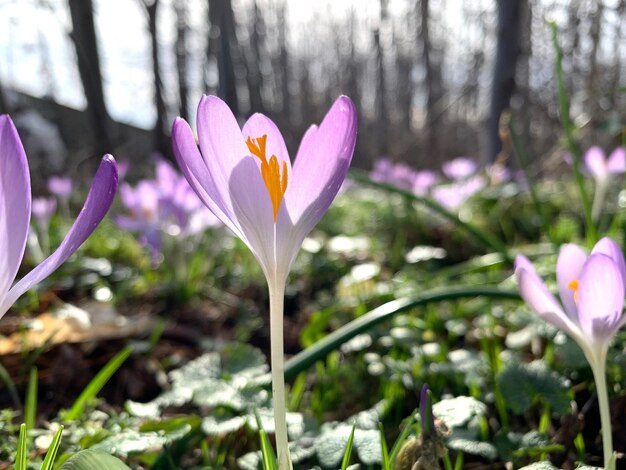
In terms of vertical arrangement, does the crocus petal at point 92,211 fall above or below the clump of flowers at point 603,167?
below

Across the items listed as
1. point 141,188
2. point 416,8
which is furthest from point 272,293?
point 416,8

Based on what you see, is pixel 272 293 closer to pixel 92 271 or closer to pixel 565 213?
pixel 92 271

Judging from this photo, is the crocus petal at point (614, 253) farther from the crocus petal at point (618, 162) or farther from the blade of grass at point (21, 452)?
the crocus petal at point (618, 162)

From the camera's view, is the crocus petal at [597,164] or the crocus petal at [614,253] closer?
the crocus petal at [614,253]

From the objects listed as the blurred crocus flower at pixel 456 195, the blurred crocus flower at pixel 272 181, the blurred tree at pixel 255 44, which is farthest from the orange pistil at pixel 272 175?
the blurred tree at pixel 255 44

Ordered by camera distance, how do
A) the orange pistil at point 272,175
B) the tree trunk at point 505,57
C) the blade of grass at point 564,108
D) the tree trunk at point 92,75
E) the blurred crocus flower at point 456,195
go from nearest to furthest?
the orange pistil at point 272,175
the blade of grass at point 564,108
the blurred crocus flower at point 456,195
the tree trunk at point 505,57
the tree trunk at point 92,75

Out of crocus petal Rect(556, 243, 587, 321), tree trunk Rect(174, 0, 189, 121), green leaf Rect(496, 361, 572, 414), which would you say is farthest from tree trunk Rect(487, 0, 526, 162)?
tree trunk Rect(174, 0, 189, 121)

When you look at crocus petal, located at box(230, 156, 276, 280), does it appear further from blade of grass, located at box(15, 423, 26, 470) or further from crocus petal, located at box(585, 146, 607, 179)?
crocus petal, located at box(585, 146, 607, 179)

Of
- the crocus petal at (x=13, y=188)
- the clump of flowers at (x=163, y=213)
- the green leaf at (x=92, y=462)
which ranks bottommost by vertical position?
the green leaf at (x=92, y=462)
